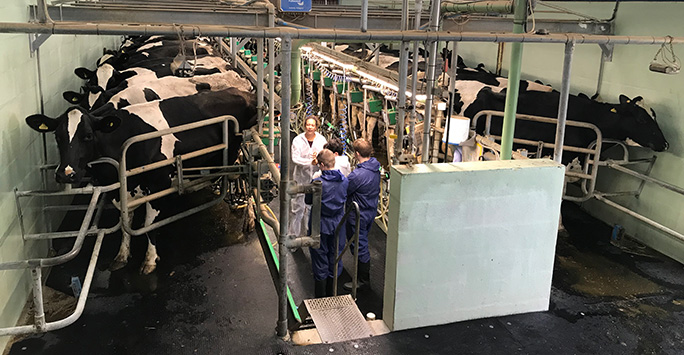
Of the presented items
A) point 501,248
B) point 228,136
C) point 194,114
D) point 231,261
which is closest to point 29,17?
point 194,114

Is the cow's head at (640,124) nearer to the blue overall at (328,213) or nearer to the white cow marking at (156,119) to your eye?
the blue overall at (328,213)

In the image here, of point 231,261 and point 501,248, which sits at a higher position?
point 501,248

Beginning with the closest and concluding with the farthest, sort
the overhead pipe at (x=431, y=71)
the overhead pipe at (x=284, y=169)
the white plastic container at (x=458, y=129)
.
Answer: the overhead pipe at (x=284, y=169), the overhead pipe at (x=431, y=71), the white plastic container at (x=458, y=129)

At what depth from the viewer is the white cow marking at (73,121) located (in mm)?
5828

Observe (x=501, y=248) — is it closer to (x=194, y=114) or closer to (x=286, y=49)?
(x=286, y=49)

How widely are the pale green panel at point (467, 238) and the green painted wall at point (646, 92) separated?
3457 millimetres

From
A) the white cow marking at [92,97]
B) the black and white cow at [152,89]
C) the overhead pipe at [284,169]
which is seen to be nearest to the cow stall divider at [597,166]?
the black and white cow at [152,89]

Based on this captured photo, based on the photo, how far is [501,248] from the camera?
4.99 metres

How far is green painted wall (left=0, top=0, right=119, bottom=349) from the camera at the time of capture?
16.4ft

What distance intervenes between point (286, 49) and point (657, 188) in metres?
6.02

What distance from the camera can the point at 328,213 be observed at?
5.59 meters

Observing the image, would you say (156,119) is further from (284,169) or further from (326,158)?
(284,169)

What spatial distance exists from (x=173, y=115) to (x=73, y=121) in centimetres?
144

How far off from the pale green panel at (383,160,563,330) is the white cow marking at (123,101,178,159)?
10.9 ft
